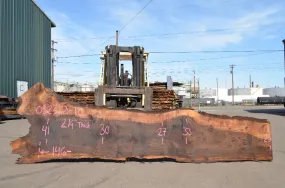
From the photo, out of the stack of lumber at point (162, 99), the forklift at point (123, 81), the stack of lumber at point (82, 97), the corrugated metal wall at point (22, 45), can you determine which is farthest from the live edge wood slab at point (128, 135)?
the corrugated metal wall at point (22, 45)

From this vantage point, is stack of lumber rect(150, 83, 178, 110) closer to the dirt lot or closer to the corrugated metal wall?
the dirt lot

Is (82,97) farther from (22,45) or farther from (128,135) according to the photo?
(22,45)

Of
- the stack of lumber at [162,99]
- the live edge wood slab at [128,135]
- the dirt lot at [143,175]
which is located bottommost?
the dirt lot at [143,175]

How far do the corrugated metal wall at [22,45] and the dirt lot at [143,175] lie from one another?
15532 millimetres

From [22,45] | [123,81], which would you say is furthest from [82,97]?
[22,45]

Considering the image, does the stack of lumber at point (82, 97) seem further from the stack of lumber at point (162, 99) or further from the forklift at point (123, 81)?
the stack of lumber at point (162, 99)

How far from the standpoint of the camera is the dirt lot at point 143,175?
4754mm

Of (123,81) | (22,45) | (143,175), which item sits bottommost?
(143,175)

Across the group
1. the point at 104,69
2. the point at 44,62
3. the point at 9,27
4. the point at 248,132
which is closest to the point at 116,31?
the point at 44,62

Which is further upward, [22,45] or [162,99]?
[22,45]

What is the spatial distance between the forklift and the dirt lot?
2.94m

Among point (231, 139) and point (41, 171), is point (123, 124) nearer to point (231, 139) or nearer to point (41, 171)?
point (41, 171)

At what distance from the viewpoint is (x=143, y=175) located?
5238mm

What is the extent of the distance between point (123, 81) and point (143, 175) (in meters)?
5.34
